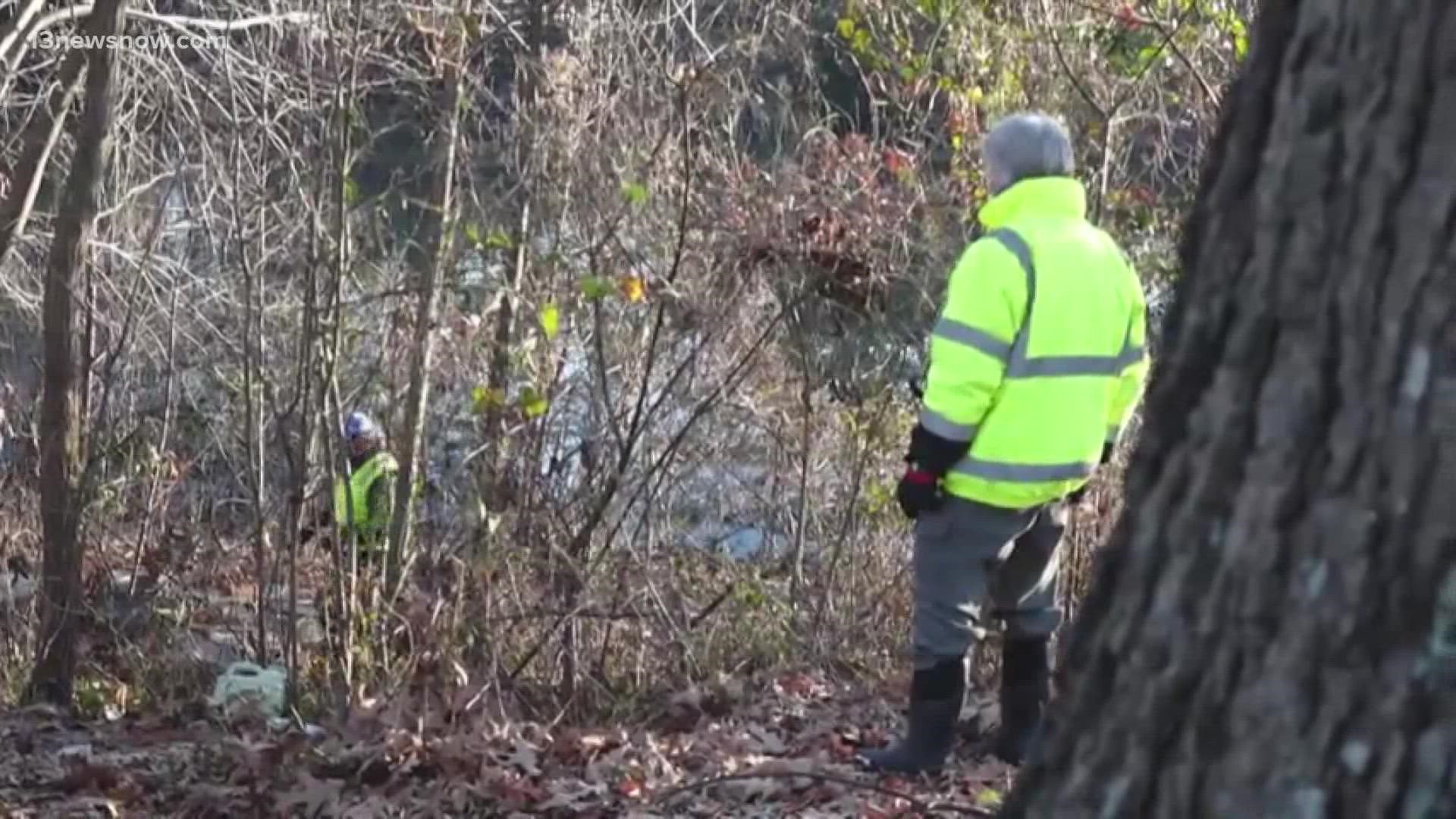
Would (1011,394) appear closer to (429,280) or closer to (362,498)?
(362,498)

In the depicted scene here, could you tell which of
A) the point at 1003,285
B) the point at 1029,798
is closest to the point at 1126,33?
the point at 1003,285

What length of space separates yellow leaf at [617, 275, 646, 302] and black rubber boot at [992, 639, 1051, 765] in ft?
11.4

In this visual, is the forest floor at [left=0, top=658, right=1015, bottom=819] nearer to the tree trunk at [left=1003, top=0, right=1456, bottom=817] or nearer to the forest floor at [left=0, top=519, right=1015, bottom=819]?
the forest floor at [left=0, top=519, right=1015, bottom=819]

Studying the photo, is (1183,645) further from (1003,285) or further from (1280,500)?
(1003,285)

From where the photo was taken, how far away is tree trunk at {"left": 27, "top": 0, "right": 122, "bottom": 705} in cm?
964

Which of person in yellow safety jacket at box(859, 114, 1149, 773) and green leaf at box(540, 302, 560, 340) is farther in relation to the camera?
green leaf at box(540, 302, 560, 340)

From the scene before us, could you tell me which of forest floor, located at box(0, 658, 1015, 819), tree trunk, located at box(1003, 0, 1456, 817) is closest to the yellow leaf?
forest floor, located at box(0, 658, 1015, 819)

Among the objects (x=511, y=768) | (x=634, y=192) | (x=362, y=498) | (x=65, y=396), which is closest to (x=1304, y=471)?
(x=511, y=768)

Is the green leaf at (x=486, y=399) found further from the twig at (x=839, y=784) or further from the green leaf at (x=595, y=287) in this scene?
the twig at (x=839, y=784)

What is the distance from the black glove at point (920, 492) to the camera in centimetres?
564

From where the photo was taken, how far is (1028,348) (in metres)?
5.55

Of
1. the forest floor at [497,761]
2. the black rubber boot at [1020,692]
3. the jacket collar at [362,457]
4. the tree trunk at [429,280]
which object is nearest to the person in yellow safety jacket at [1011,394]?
the black rubber boot at [1020,692]

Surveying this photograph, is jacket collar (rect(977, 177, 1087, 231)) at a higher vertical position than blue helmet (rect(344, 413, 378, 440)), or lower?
higher

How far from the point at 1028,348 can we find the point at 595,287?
3.39 metres
